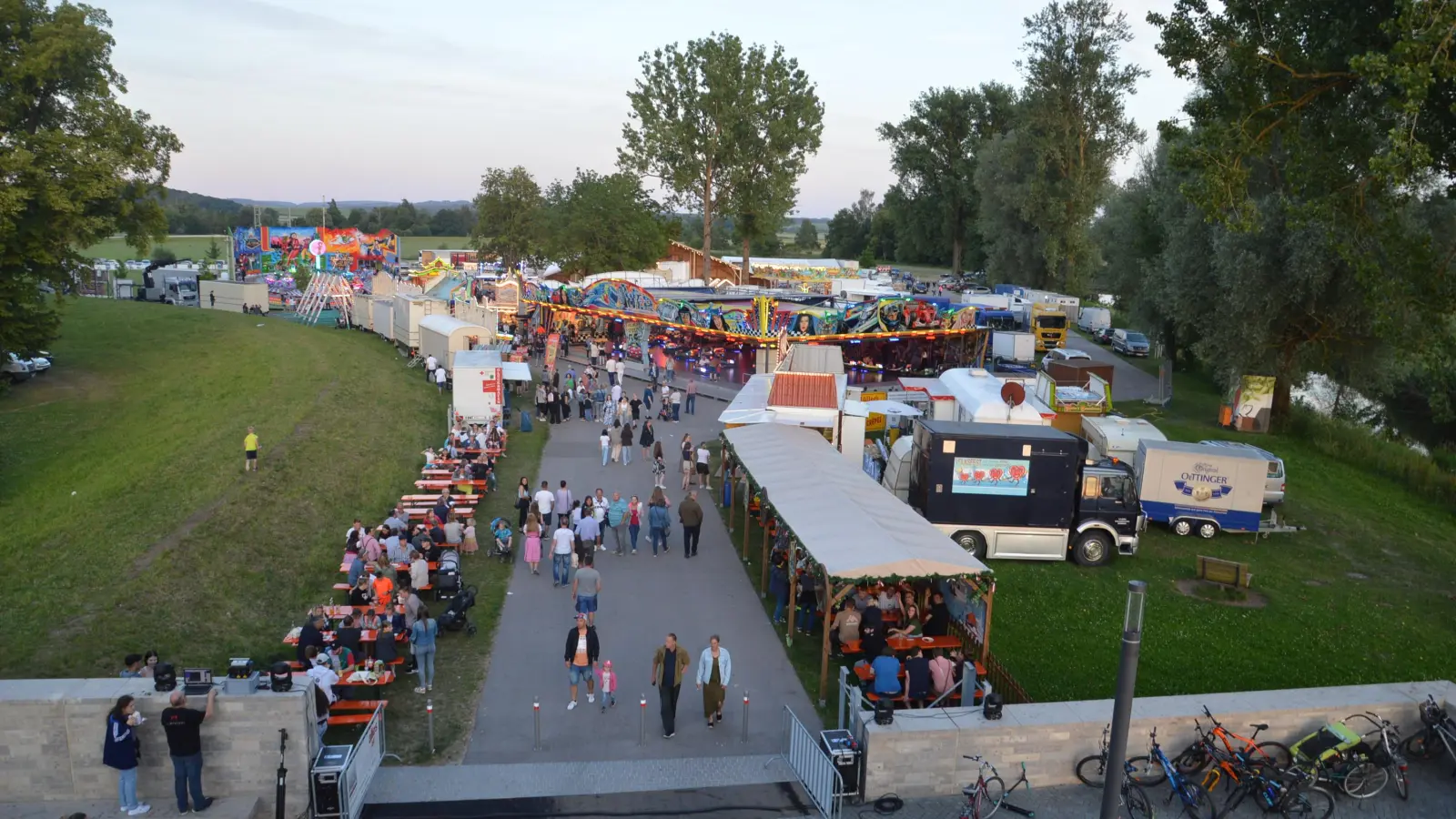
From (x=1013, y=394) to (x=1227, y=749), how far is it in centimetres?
1296

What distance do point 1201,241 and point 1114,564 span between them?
680 inches

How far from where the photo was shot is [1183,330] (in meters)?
33.7

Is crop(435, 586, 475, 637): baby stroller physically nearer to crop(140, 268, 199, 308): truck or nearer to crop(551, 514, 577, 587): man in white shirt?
crop(551, 514, 577, 587): man in white shirt

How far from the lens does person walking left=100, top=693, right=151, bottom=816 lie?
823cm

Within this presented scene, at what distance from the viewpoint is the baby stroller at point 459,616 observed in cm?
1323

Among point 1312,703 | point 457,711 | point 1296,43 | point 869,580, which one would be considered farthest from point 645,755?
point 1296,43

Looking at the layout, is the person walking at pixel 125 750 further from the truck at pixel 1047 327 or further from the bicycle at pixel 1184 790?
the truck at pixel 1047 327

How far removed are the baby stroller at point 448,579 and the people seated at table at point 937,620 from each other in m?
6.67

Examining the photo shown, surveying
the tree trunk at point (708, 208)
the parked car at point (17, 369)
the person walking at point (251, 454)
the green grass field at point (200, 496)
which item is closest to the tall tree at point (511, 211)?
the tree trunk at point (708, 208)

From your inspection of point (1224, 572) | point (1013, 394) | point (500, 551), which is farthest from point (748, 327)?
point (1224, 572)

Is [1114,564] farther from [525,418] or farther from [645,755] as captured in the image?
[525,418]

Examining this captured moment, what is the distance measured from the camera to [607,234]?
57156 mm

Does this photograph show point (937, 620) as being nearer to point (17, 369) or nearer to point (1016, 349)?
point (17, 369)

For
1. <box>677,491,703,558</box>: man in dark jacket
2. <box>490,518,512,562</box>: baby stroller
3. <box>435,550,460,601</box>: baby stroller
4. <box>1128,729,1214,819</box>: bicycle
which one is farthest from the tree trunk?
<box>1128,729,1214,819</box>: bicycle
